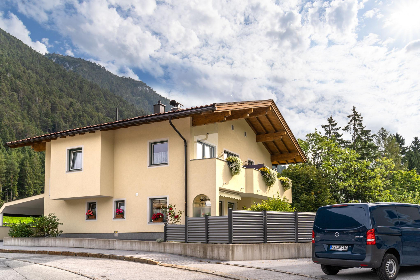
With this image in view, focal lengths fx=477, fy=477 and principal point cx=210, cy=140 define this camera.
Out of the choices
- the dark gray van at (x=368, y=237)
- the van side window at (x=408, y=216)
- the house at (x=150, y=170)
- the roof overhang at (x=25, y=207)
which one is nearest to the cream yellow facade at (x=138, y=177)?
the house at (x=150, y=170)

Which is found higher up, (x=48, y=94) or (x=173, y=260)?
(x=48, y=94)

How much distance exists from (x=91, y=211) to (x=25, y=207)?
7585mm

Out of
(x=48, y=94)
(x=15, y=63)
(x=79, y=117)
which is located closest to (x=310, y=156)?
(x=79, y=117)

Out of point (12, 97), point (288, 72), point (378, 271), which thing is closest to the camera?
point (378, 271)

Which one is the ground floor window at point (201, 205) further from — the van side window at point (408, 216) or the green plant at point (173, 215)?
the van side window at point (408, 216)

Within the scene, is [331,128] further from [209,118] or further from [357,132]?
[209,118]

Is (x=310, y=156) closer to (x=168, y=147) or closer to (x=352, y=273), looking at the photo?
(x=168, y=147)

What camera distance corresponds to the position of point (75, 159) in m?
25.2

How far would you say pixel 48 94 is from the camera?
141750 mm

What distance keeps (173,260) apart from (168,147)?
839cm

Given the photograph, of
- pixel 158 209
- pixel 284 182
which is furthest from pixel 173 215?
pixel 284 182

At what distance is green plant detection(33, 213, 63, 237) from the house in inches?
38.2

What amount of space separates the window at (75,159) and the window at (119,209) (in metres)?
2.75

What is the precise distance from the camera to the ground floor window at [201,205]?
21812mm
